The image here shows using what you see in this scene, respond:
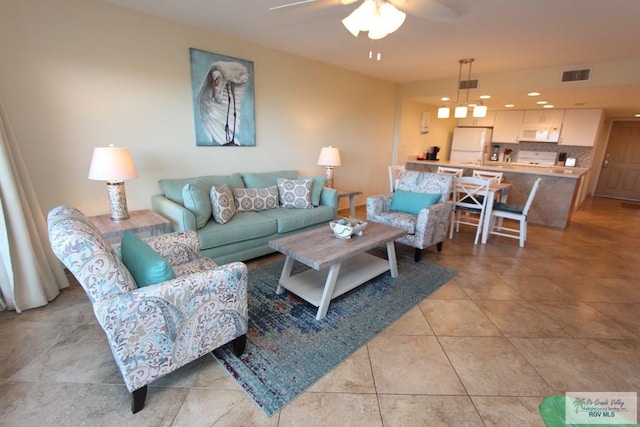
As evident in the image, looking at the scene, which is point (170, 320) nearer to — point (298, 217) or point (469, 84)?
point (298, 217)

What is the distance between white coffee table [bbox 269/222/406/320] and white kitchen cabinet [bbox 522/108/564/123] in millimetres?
5815

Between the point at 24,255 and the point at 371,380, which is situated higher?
the point at 24,255

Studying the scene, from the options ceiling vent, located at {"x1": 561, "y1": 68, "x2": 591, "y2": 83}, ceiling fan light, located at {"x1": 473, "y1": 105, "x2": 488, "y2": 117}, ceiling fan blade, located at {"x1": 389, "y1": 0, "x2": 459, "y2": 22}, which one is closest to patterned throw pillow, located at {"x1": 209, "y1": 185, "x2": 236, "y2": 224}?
ceiling fan blade, located at {"x1": 389, "y1": 0, "x2": 459, "y2": 22}

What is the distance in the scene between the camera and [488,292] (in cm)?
269

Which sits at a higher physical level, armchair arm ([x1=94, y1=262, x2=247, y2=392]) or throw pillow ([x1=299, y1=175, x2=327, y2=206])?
throw pillow ([x1=299, y1=175, x2=327, y2=206])

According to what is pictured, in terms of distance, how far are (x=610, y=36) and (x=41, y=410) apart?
17.1 ft

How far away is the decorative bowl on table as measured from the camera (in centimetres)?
250

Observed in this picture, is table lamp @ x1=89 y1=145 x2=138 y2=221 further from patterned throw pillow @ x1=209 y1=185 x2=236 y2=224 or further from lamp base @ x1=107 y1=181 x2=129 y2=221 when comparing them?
patterned throw pillow @ x1=209 y1=185 x2=236 y2=224

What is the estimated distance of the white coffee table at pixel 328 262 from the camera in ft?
7.18

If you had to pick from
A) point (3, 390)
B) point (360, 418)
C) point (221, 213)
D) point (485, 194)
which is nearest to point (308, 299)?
point (360, 418)

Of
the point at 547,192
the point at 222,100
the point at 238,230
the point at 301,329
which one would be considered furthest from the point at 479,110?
the point at 301,329

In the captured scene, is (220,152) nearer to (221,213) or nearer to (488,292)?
(221,213)

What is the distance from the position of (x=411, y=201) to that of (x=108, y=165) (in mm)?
2988

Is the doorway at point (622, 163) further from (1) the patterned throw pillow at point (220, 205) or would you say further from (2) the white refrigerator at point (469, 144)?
(1) the patterned throw pillow at point (220, 205)
